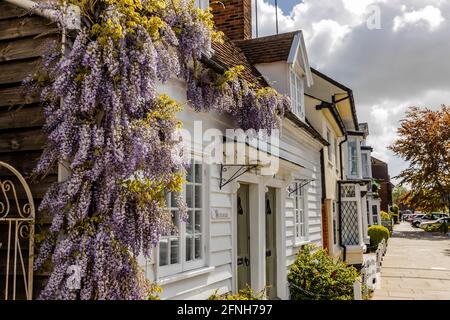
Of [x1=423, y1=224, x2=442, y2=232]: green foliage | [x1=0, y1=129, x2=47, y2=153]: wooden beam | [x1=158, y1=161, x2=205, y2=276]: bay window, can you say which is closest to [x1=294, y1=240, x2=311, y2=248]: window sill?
[x1=158, y1=161, x2=205, y2=276]: bay window

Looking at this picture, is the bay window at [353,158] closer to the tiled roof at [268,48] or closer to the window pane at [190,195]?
the tiled roof at [268,48]

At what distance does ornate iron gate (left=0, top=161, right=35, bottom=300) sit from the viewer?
3518mm

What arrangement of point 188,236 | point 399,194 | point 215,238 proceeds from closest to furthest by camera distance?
point 188,236 → point 215,238 → point 399,194

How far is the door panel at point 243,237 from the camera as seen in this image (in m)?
7.66

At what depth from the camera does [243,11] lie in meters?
11.0

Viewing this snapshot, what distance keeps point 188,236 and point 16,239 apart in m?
2.40

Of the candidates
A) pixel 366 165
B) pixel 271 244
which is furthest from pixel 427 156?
pixel 271 244

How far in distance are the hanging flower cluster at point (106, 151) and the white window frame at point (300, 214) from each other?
702 centimetres

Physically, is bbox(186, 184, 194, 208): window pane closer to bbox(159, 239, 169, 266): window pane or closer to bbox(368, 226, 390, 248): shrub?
bbox(159, 239, 169, 266): window pane

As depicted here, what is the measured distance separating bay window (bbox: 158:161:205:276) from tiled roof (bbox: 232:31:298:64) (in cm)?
507

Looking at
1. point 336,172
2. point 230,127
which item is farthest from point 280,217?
point 336,172

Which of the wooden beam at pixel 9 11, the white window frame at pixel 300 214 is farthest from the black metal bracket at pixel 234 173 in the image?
the white window frame at pixel 300 214

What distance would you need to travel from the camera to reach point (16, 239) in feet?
11.5

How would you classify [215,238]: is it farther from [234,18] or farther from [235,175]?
[234,18]
